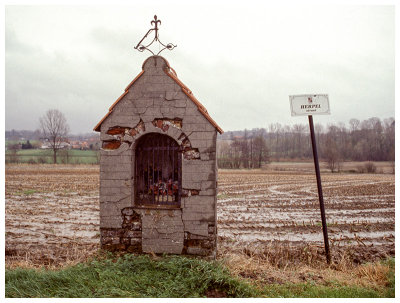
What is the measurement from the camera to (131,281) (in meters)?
4.43

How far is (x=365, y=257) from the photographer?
687 centimetres

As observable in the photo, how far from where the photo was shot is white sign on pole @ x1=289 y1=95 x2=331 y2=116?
19.1ft

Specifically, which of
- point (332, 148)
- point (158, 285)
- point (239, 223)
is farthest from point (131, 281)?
point (332, 148)

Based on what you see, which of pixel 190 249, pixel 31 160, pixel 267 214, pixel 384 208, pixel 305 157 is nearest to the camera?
pixel 190 249

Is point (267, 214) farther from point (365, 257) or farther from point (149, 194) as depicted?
point (149, 194)

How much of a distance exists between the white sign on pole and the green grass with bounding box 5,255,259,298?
3.35m

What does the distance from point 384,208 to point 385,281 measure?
11132 millimetres

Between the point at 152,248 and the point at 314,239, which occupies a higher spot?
the point at 152,248

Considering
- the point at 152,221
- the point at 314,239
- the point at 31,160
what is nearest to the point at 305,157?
the point at 31,160

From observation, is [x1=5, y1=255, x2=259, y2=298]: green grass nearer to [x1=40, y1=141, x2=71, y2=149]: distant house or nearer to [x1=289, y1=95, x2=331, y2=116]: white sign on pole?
[x1=289, y1=95, x2=331, y2=116]: white sign on pole

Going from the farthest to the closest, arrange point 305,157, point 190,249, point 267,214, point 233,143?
point 305,157 → point 233,143 → point 267,214 → point 190,249

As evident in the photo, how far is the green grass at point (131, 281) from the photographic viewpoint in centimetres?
419

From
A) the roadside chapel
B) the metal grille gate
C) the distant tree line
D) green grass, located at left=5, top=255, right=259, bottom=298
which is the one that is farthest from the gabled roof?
the distant tree line

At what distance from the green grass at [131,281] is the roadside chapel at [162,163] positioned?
2.74 ft
